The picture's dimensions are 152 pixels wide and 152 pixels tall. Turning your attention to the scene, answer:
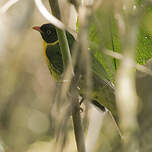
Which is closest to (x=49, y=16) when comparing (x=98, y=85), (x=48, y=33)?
(x=98, y=85)

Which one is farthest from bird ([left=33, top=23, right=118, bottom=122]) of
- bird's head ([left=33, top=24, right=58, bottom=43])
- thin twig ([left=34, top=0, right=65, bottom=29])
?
thin twig ([left=34, top=0, right=65, bottom=29])

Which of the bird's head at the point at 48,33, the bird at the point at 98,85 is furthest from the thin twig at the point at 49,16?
the bird's head at the point at 48,33

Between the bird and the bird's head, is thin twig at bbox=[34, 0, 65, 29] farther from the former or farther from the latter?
the bird's head

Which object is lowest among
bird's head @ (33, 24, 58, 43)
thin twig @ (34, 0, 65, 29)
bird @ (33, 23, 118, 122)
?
bird @ (33, 23, 118, 122)

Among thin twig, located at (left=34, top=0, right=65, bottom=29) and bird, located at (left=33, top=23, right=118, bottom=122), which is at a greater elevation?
thin twig, located at (left=34, top=0, right=65, bottom=29)

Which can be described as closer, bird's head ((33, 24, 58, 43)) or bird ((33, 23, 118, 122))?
bird ((33, 23, 118, 122))

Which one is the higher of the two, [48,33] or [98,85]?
[48,33]

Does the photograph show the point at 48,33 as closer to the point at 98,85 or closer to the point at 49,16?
the point at 98,85

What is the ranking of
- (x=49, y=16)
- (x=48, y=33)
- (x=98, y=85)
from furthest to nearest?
(x=48, y=33), (x=98, y=85), (x=49, y=16)

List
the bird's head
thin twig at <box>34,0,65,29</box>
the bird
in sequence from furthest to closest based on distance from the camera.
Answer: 1. the bird's head
2. the bird
3. thin twig at <box>34,0,65,29</box>

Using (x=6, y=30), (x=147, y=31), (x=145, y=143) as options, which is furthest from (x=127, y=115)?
(x=6, y=30)

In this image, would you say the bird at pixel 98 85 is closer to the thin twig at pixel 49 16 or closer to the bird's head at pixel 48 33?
the bird's head at pixel 48 33

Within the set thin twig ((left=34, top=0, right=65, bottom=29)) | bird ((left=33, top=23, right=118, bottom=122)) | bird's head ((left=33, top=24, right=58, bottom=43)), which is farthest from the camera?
bird's head ((left=33, top=24, right=58, bottom=43))

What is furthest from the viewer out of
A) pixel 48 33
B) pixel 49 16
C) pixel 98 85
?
pixel 48 33
